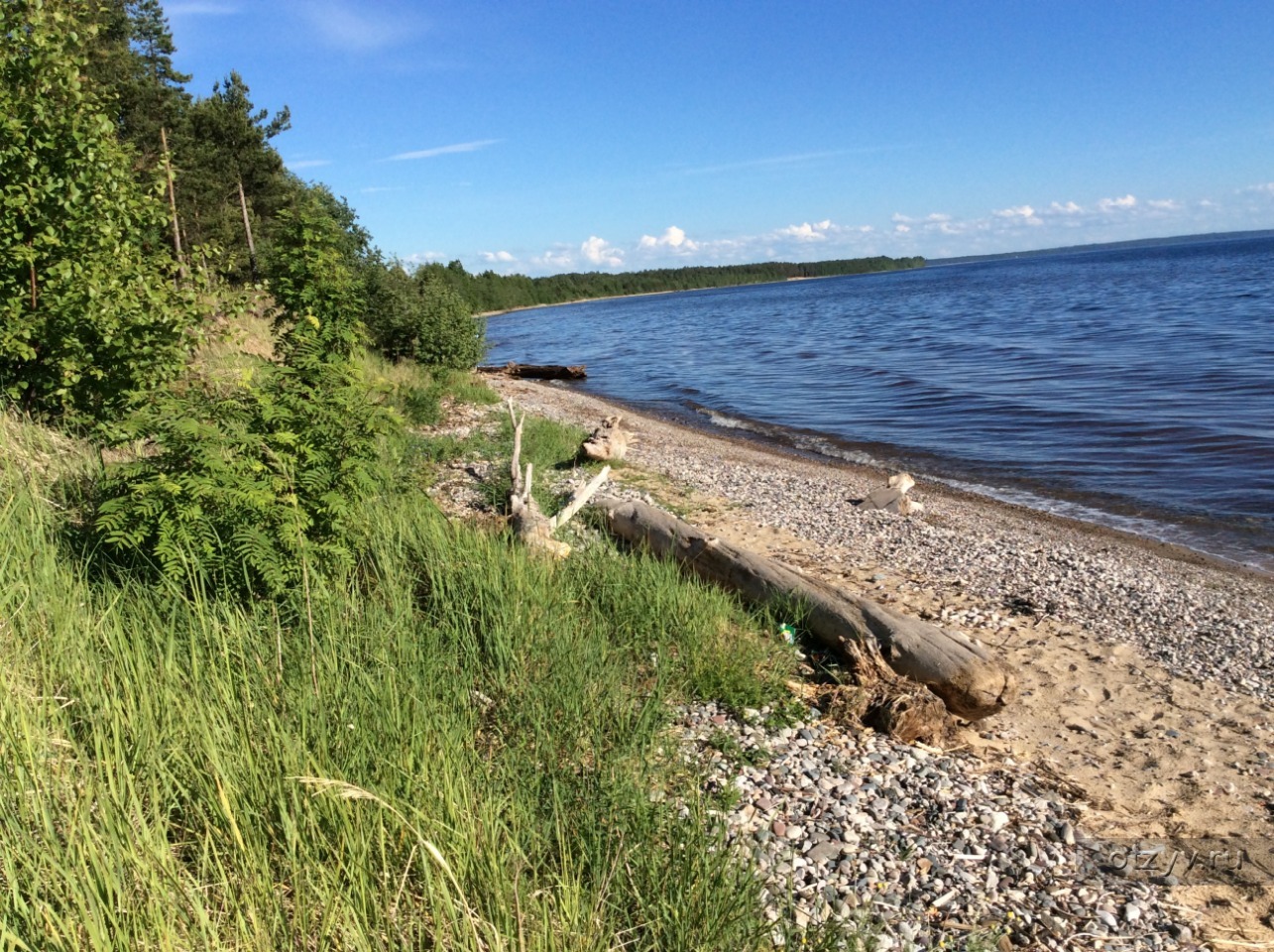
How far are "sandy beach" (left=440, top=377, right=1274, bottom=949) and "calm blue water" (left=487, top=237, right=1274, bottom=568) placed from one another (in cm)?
214

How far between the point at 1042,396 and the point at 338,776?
2361cm

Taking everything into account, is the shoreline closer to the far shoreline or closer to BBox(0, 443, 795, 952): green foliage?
the far shoreline

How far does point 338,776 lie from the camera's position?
9.91ft

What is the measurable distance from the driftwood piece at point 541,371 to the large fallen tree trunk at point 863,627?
2877 centimetres

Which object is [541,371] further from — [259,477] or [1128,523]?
[259,477]

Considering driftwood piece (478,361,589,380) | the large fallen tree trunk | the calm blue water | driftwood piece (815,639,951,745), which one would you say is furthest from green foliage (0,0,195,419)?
driftwood piece (478,361,589,380)

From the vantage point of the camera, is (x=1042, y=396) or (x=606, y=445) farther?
(x=1042, y=396)

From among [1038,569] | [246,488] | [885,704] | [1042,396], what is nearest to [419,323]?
[1038,569]

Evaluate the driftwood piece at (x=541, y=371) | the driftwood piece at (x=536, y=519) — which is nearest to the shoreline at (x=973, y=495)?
the driftwood piece at (x=536, y=519)

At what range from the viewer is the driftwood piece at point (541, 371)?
120 ft

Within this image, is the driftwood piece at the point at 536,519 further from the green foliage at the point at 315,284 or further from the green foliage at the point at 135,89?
the green foliage at the point at 135,89

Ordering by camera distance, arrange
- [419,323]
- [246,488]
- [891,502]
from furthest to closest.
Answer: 1. [419,323]
2. [891,502]
3. [246,488]

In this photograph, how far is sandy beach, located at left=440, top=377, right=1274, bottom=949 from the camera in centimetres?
496

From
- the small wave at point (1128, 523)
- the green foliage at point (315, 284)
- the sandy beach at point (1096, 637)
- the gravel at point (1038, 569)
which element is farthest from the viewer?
the small wave at point (1128, 523)
